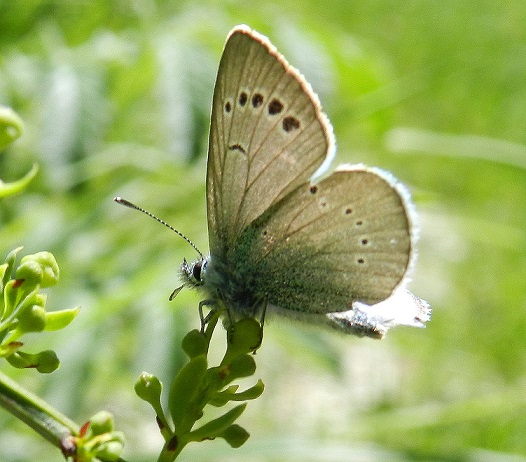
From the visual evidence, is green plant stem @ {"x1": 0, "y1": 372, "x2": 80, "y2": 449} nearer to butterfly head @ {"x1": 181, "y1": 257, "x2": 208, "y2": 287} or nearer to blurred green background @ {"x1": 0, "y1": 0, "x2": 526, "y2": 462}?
butterfly head @ {"x1": 181, "y1": 257, "x2": 208, "y2": 287}

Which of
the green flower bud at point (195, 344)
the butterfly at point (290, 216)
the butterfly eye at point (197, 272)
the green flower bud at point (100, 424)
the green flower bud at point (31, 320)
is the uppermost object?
the butterfly at point (290, 216)

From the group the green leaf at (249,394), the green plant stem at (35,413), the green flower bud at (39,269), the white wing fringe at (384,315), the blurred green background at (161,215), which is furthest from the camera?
the blurred green background at (161,215)

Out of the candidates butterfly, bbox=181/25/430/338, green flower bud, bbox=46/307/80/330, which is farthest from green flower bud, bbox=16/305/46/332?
butterfly, bbox=181/25/430/338

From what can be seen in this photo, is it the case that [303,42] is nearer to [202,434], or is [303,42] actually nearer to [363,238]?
[363,238]

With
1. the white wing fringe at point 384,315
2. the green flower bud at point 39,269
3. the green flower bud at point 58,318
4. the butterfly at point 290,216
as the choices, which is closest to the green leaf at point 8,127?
the green flower bud at point 39,269

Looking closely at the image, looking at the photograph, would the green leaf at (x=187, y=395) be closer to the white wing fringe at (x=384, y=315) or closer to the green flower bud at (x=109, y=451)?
the green flower bud at (x=109, y=451)
